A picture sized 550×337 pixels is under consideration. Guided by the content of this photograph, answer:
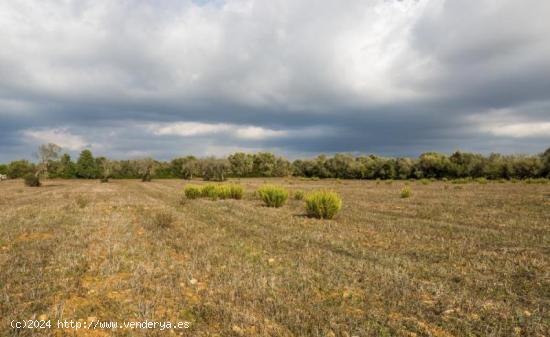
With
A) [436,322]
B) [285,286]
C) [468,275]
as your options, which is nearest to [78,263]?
[285,286]

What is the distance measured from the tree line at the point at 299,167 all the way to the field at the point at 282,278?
59.8 m

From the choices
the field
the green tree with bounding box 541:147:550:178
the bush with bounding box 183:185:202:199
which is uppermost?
the green tree with bounding box 541:147:550:178

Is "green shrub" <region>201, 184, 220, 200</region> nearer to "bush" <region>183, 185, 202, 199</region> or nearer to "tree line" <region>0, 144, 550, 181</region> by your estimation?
"bush" <region>183, 185, 202, 199</region>

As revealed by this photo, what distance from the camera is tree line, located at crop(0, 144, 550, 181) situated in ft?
222

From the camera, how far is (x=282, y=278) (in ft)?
24.1

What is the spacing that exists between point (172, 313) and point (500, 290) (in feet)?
20.6

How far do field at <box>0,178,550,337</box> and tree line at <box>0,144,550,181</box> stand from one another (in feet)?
196

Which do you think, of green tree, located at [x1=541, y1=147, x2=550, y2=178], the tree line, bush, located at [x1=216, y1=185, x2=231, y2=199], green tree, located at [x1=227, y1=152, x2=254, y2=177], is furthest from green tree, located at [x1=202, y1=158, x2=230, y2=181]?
green tree, located at [x1=541, y1=147, x2=550, y2=178]

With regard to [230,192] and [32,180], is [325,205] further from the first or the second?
[32,180]

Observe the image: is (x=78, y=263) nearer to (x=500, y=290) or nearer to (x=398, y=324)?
(x=398, y=324)

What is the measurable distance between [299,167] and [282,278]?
401ft

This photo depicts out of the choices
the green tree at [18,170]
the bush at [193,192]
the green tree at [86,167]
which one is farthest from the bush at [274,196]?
the green tree at [18,170]

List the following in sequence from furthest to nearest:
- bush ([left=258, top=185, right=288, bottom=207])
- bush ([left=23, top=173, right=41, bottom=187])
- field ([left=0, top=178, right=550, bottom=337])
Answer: bush ([left=23, top=173, right=41, bottom=187]) < bush ([left=258, top=185, right=288, bottom=207]) < field ([left=0, top=178, right=550, bottom=337])

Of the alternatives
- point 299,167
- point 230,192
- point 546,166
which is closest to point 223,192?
point 230,192
